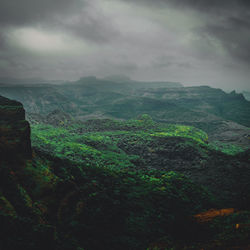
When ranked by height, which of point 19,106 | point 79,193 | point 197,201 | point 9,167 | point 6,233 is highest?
point 19,106

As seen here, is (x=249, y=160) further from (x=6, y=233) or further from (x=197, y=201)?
(x=6, y=233)

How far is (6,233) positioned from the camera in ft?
71.6

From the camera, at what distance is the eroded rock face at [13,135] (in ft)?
121

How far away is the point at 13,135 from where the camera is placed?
4000 centimetres

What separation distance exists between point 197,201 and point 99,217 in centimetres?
3064

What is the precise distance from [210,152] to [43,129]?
131 metres

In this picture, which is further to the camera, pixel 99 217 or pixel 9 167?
pixel 99 217

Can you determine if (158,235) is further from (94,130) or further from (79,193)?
(94,130)

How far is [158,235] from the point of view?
36.2 metres

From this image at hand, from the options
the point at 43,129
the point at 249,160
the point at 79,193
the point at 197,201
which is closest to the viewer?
the point at 79,193

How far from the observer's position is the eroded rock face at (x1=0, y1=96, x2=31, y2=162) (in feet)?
121

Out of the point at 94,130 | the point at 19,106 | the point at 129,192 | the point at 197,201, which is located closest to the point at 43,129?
the point at 94,130

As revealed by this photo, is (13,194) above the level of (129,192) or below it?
above

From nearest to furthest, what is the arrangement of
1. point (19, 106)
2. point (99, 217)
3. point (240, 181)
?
point (99, 217)
point (19, 106)
point (240, 181)
